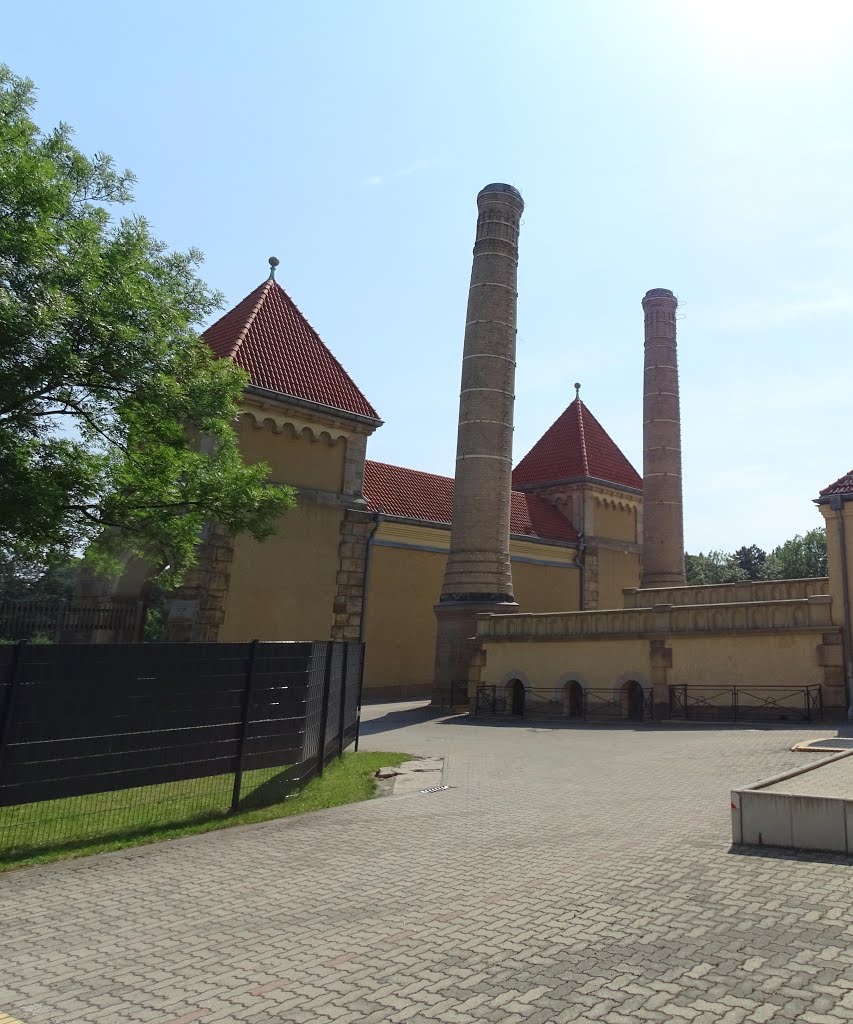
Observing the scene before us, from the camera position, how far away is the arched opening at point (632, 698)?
68.9ft

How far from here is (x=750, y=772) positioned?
34.1 feet

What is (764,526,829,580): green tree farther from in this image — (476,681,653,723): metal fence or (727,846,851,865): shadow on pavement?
(727,846,851,865): shadow on pavement

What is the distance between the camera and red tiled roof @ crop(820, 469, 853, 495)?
19.0 metres

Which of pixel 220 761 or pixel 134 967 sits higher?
pixel 220 761

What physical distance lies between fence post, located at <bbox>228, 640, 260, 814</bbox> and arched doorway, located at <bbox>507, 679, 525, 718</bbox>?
16.3 meters

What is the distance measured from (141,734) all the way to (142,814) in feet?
3.75

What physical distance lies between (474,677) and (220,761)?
16905mm

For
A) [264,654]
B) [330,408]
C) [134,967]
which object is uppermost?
[330,408]

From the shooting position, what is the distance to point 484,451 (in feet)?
84.7

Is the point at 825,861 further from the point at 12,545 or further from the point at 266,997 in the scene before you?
the point at 12,545

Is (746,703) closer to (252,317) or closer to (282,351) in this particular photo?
(282,351)

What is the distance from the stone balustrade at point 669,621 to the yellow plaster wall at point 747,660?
0.83 ft

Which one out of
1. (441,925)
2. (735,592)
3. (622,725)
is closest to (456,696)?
(622,725)

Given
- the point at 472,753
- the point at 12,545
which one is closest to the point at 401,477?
the point at 472,753
